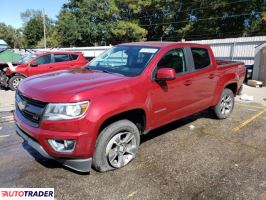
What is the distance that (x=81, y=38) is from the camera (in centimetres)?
4300

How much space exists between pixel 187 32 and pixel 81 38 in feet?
54.9

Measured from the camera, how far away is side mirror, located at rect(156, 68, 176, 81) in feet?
13.0

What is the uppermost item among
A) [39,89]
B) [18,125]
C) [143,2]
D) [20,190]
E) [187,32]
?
[143,2]

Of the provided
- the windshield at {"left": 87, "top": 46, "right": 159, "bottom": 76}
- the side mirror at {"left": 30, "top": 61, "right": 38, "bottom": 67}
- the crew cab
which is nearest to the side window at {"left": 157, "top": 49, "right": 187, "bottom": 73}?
the windshield at {"left": 87, "top": 46, "right": 159, "bottom": 76}

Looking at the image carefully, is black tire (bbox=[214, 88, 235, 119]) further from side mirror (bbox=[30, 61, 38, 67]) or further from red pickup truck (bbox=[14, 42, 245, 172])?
side mirror (bbox=[30, 61, 38, 67])

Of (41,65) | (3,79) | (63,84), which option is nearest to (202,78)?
(63,84)

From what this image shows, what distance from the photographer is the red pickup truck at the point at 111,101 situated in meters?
3.23

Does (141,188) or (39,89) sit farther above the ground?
(39,89)

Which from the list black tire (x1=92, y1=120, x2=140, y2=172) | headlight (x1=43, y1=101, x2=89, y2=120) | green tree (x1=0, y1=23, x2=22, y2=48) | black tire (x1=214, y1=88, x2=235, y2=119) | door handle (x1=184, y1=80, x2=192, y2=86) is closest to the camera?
headlight (x1=43, y1=101, x2=89, y2=120)

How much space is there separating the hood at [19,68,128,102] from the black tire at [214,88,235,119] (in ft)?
9.98

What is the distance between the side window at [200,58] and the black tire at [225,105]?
3.38 feet

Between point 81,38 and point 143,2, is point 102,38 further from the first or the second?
point 143,2

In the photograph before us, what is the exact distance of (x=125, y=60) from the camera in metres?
4.54

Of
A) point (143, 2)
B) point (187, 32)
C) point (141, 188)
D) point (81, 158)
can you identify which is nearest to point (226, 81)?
point (141, 188)
